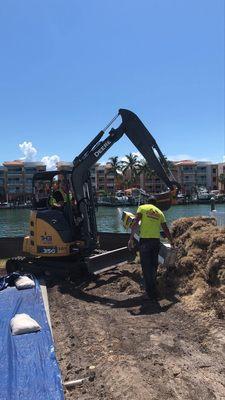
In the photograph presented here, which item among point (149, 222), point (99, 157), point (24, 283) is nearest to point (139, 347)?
point (149, 222)

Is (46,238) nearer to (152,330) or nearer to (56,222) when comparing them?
(56,222)

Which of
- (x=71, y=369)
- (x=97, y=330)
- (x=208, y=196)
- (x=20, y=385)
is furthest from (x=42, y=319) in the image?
(x=208, y=196)

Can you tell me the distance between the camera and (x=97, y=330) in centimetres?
709

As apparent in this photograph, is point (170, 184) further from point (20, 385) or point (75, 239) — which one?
point (20, 385)

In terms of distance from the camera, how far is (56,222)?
11.7 meters

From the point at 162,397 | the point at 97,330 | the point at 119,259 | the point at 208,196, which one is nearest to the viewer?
the point at 162,397

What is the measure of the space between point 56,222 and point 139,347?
19.6 ft

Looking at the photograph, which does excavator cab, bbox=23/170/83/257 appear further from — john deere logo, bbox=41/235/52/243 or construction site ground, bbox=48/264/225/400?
construction site ground, bbox=48/264/225/400

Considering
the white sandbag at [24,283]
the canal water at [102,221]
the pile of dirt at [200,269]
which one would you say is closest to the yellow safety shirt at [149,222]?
the pile of dirt at [200,269]

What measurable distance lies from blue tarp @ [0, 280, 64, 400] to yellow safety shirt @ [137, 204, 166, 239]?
2.49m

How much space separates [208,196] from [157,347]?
124 meters

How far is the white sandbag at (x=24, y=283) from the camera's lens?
993cm

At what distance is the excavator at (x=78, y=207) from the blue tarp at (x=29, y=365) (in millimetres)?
4080

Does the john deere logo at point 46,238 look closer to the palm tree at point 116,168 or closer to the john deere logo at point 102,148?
the john deere logo at point 102,148
